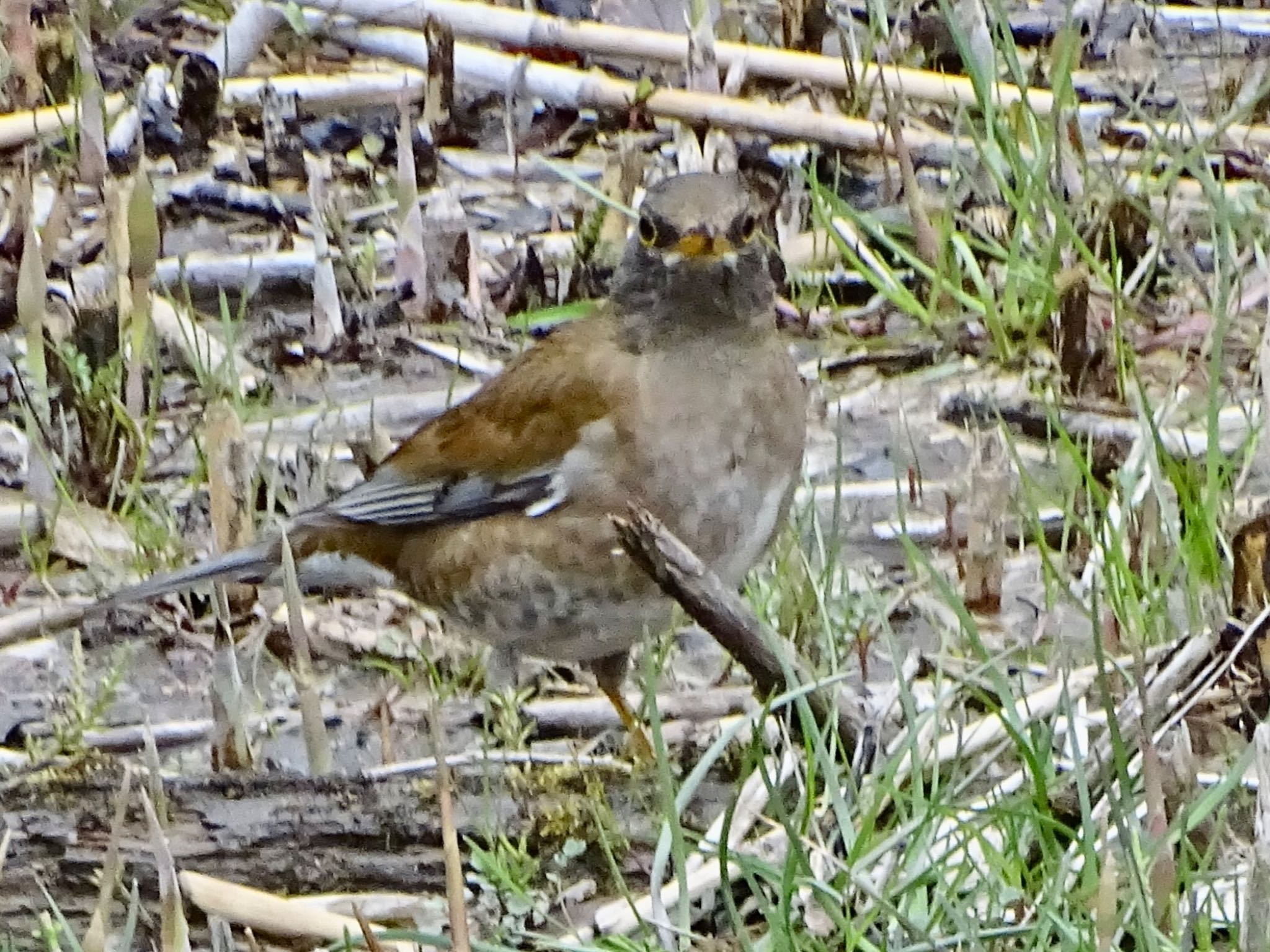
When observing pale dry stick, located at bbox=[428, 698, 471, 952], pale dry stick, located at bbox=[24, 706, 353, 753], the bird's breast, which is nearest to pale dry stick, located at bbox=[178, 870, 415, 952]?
pale dry stick, located at bbox=[428, 698, 471, 952]

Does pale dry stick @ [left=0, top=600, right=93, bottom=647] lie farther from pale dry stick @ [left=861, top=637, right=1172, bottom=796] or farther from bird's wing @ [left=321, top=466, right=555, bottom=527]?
pale dry stick @ [left=861, top=637, right=1172, bottom=796]

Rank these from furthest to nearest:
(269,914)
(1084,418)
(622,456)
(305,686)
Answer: (1084,418), (622,456), (305,686), (269,914)

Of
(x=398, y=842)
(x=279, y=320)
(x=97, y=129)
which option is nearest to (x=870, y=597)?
(x=398, y=842)

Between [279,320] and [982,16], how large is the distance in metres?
2.06

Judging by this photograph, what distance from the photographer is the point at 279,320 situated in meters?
5.93

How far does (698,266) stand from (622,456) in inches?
15.6

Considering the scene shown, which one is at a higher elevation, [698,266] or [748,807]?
[698,266]

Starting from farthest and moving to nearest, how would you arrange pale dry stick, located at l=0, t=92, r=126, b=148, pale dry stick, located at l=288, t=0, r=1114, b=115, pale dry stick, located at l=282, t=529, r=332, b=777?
pale dry stick, located at l=0, t=92, r=126, b=148 → pale dry stick, located at l=288, t=0, r=1114, b=115 → pale dry stick, located at l=282, t=529, r=332, b=777

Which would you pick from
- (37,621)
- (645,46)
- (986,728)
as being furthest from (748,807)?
(645,46)

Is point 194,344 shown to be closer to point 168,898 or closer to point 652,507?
point 652,507

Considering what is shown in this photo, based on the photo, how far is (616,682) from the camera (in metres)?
4.40

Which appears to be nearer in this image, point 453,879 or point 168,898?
point 453,879

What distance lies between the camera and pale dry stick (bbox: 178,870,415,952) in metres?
3.23

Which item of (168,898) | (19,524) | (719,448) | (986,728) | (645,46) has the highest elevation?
(645,46)
